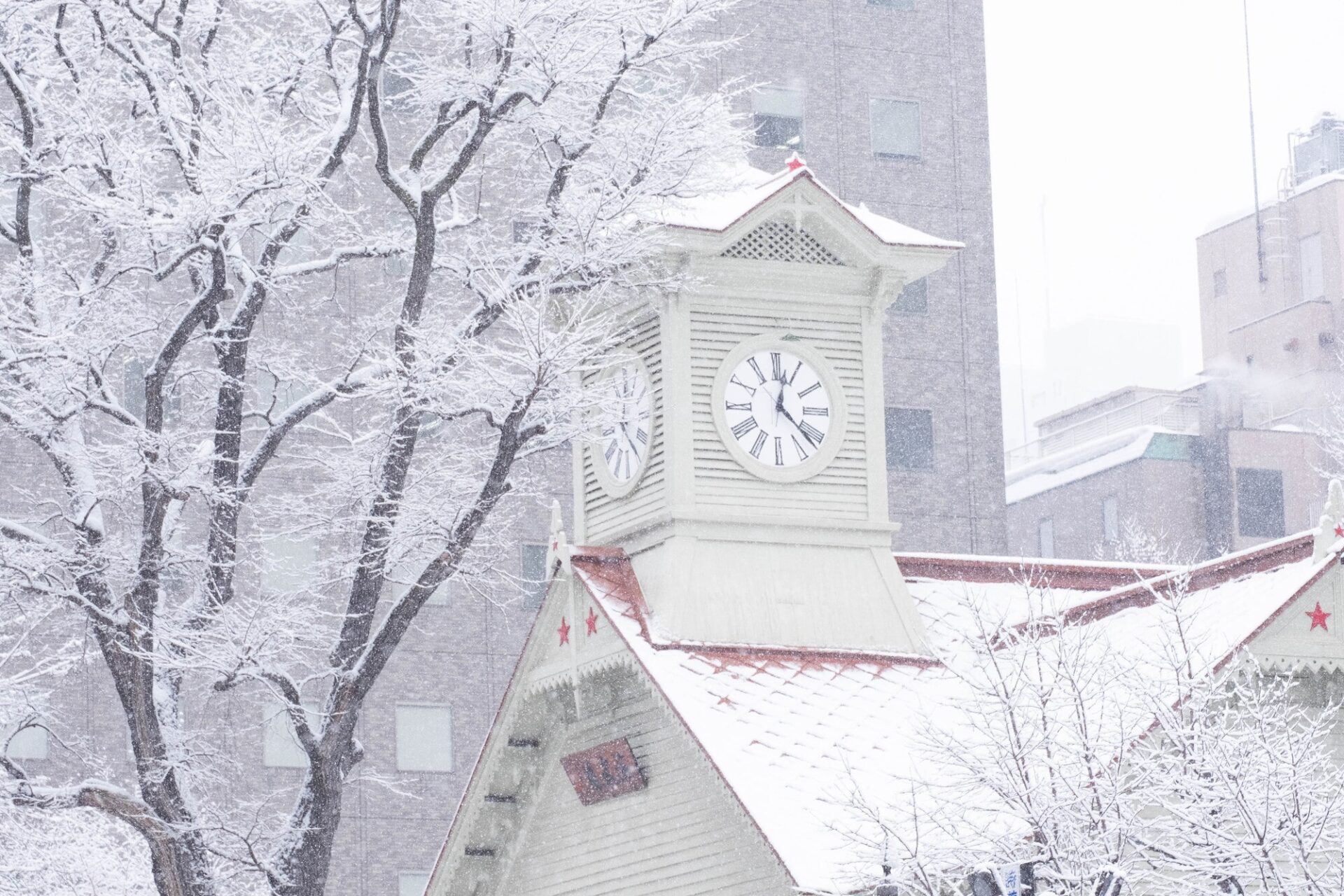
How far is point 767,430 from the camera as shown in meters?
26.8

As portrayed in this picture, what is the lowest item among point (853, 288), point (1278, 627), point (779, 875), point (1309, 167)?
point (779, 875)

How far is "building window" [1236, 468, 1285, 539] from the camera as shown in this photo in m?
72.1

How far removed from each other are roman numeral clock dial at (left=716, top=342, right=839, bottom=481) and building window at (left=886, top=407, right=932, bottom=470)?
104 feet

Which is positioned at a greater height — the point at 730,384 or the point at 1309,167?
the point at 1309,167

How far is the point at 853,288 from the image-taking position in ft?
90.0

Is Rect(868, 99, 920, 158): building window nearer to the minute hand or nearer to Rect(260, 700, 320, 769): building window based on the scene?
Rect(260, 700, 320, 769): building window

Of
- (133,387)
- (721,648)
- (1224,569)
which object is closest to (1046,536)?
(133,387)

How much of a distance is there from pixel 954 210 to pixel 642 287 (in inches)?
1378

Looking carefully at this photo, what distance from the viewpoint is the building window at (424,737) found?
5262 centimetres

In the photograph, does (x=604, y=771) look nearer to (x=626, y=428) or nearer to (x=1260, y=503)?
(x=626, y=428)

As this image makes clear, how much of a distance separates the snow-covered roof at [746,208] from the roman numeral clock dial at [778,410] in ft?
4.78

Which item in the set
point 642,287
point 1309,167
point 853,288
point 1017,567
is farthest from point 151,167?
point 1309,167

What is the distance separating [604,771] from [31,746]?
27311mm

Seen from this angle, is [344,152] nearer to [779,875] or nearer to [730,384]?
[730,384]
